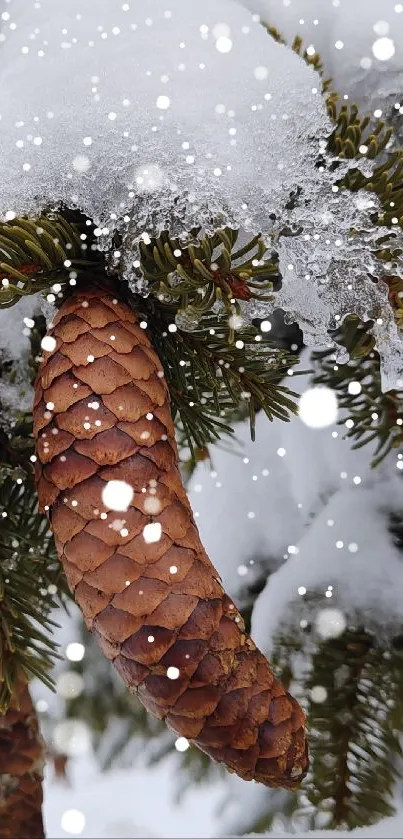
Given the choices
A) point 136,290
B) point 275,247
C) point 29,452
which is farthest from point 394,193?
point 29,452

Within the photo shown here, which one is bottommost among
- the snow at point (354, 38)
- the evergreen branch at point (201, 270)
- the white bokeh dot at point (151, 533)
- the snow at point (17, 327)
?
the snow at point (17, 327)

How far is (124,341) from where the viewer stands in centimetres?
54

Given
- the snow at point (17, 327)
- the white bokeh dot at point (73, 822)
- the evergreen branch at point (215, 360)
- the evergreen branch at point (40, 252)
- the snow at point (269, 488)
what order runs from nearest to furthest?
the evergreen branch at point (40, 252)
the evergreen branch at point (215, 360)
the snow at point (17, 327)
the snow at point (269, 488)
the white bokeh dot at point (73, 822)

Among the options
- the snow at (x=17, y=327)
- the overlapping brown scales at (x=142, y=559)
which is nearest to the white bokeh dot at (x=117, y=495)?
the overlapping brown scales at (x=142, y=559)

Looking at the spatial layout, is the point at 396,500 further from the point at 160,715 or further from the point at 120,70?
the point at 120,70

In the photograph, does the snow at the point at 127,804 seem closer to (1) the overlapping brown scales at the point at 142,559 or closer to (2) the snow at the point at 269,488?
(2) the snow at the point at 269,488

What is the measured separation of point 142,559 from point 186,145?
297 millimetres

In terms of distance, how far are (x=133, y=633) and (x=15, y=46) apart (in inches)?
18.7

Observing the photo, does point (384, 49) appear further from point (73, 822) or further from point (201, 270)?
point (73, 822)

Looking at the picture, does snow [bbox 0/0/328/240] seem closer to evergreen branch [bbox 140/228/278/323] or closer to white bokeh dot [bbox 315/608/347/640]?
evergreen branch [bbox 140/228/278/323]

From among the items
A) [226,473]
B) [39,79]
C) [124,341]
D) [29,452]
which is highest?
[39,79]

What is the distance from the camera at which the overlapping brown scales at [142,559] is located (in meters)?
0.50

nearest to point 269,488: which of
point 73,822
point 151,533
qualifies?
point 151,533

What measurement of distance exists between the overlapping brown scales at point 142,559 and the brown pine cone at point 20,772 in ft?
1.10
